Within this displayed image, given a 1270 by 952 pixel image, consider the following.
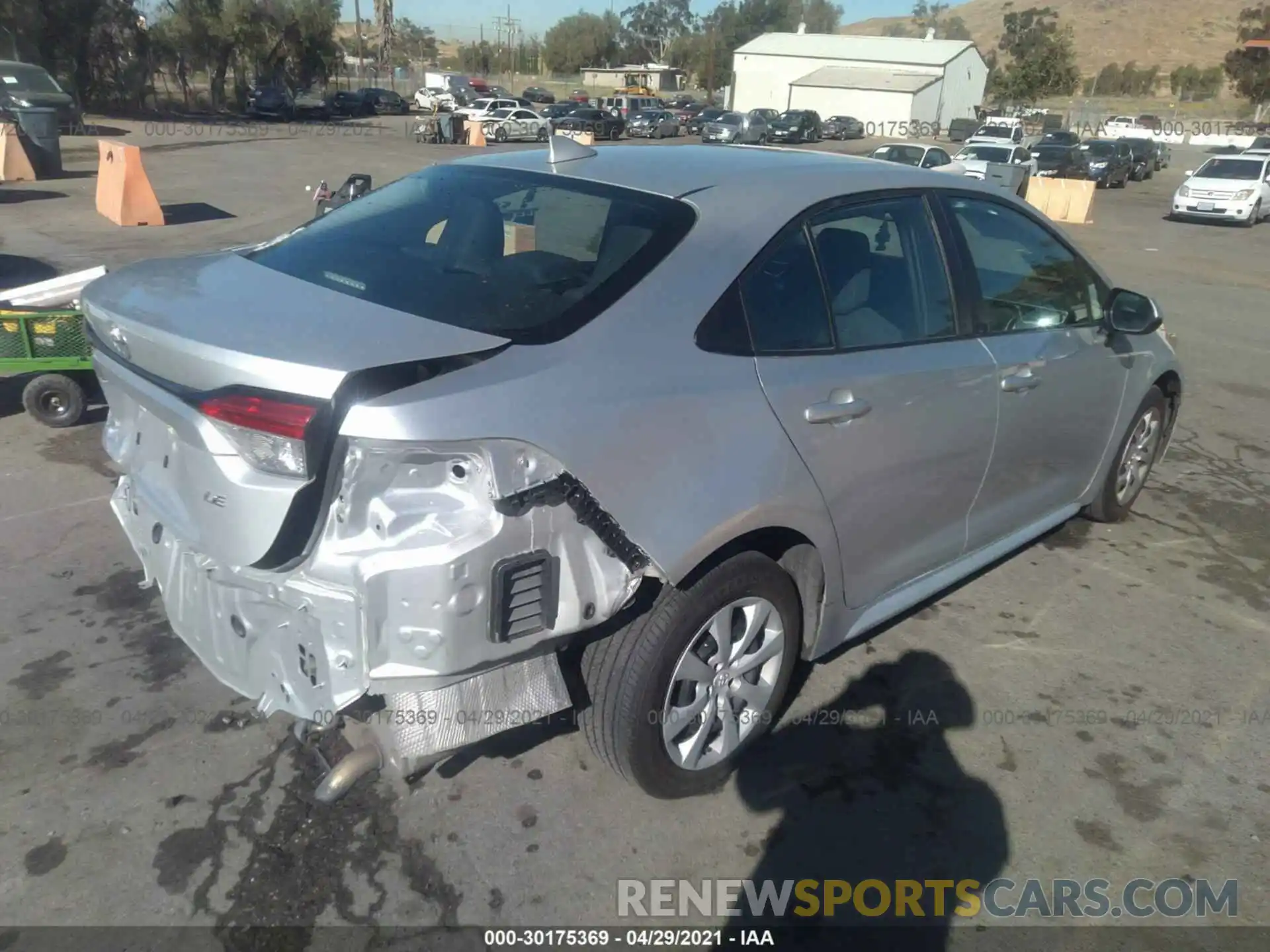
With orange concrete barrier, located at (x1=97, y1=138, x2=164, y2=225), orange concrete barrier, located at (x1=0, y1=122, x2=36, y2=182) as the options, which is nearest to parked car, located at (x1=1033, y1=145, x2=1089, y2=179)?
orange concrete barrier, located at (x1=97, y1=138, x2=164, y2=225)

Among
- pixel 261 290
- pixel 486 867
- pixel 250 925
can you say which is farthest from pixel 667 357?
pixel 250 925

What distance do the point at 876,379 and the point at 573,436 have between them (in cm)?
119

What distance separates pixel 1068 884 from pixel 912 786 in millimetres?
517

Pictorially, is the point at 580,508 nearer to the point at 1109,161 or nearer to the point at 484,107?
the point at 1109,161

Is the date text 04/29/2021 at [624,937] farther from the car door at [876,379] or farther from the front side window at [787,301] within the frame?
the front side window at [787,301]

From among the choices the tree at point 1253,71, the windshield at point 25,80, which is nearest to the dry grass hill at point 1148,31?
the tree at point 1253,71

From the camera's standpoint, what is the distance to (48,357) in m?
5.58

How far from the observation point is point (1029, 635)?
4004mm

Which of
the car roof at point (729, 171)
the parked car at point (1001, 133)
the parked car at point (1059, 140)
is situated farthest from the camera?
the parked car at point (1001, 133)

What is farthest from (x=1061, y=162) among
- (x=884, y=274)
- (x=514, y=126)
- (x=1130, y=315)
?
(x=884, y=274)

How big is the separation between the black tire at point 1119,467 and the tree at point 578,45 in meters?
102

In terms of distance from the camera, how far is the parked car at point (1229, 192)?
21.6 m

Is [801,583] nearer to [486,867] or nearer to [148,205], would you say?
[486,867]

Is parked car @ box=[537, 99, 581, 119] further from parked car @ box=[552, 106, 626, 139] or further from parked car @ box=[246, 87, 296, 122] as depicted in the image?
parked car @ box=[246, 87, 296, 122]
